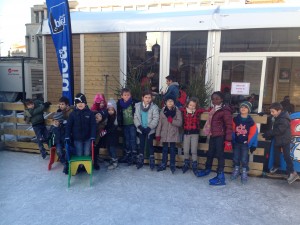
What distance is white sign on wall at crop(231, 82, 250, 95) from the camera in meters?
5.63

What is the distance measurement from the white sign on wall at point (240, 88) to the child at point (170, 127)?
2.25 m

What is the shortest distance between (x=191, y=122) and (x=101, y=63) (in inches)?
133

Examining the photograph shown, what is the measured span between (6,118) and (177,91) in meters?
3.57

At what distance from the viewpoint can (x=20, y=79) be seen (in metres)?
10.6

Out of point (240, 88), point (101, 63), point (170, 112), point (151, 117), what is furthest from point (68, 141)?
point (240, 88)

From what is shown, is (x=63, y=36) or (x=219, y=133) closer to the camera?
(x=219, y=133)

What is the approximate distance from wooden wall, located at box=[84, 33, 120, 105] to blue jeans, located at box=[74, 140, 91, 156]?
8.34 ft

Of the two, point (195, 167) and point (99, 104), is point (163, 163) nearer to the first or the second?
point (195, 167)

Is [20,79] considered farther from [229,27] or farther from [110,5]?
[229,27]

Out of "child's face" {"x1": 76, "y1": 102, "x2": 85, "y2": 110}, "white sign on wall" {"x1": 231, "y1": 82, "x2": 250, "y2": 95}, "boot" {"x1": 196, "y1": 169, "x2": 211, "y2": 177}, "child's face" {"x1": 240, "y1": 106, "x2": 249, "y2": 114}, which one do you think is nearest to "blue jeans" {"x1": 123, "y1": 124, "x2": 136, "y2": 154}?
"child's face" {"x1": 76, "y1": 102, "x2": 85, "y2": 110}

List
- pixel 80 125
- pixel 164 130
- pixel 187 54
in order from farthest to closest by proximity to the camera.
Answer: pixel 187 54 → pixel 164 130 → pixel 80 125

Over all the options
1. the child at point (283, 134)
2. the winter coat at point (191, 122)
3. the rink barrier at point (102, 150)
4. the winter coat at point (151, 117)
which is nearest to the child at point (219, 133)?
the winter coat at point (191, 122)

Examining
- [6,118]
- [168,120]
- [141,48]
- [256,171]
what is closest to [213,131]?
[168,120]

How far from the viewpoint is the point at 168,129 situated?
13.3ft
